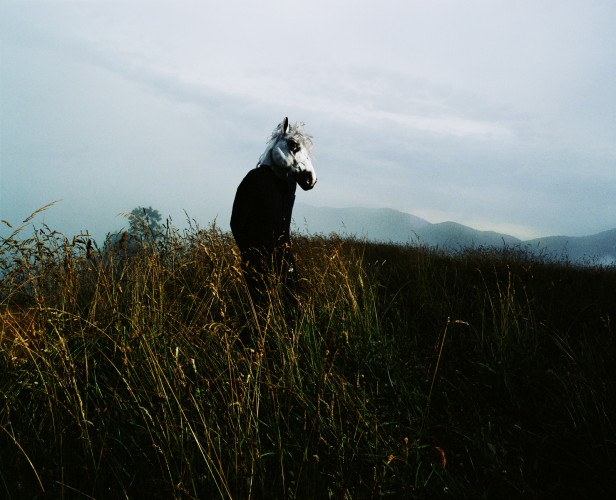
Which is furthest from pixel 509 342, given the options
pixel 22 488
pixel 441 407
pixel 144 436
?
pixel 22 488

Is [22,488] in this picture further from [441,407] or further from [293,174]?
[293,174]

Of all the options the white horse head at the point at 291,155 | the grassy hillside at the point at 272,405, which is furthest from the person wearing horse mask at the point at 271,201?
the grassy hillside at the point at 272,405

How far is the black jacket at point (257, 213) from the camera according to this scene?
350cm

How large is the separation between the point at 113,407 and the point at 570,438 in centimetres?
246

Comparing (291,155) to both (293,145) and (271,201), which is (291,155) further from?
(271,201)

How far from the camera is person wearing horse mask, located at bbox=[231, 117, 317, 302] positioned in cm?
350

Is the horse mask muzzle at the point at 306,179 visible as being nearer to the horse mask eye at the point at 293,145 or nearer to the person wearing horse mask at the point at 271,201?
the person wearing horse mask at the point at 271,201

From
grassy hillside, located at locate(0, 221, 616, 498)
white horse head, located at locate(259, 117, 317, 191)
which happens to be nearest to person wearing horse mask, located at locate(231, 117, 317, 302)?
white horse head, located at locate(259, 117, 317, 191)

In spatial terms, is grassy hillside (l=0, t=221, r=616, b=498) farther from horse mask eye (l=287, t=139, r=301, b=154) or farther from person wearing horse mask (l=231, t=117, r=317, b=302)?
horse mask eye (l=287, t=139, r=301, b=154)

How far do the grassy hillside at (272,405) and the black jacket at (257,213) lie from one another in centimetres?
60

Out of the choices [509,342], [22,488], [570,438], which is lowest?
[22,488]

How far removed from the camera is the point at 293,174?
3.73m

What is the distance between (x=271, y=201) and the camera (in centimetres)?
355

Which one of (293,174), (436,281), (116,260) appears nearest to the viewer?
(116,260)
